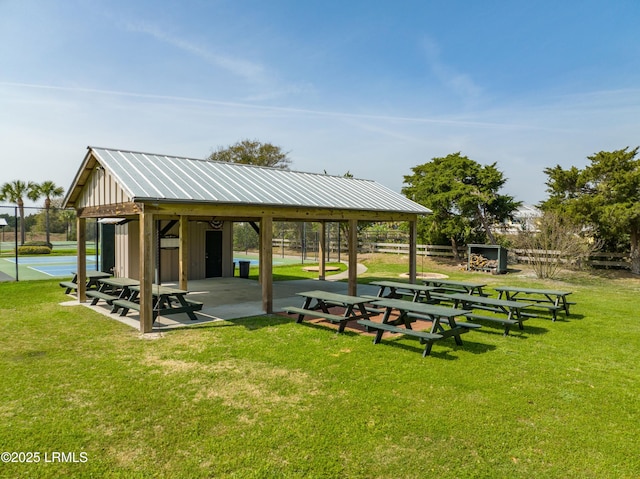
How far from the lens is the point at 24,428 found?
4074 millimetres

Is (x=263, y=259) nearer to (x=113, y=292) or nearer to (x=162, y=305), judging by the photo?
(x=162, y=305)

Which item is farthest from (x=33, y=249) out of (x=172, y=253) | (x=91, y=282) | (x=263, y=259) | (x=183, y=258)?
(x=263, y=259)

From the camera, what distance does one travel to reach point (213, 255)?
56.8 feet

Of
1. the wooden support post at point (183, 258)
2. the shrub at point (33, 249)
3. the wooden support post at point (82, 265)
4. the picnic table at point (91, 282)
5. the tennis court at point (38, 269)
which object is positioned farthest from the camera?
the shrub at point (33, 249)

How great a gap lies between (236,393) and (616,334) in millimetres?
7496

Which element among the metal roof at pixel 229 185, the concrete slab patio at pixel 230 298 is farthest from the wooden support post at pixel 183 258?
the metal roof at pixel 229 185

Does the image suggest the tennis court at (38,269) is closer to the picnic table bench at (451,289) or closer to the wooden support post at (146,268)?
the wooden support post at (146,268)

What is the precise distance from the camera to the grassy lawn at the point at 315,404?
3.53m

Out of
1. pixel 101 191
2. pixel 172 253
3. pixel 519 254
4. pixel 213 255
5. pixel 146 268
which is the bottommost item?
pixel 519 254

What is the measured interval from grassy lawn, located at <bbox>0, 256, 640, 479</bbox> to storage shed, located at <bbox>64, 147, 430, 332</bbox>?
2.26 metres

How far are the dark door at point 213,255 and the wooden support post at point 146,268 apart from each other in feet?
30.1

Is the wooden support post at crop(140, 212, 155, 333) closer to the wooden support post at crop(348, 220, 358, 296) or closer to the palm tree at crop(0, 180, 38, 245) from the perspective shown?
the wooden support post at crop(348, 220, 358, 296)

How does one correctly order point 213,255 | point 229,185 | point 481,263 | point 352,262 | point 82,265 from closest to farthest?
point 229,185 → point 82,265 → point 352,262 → point 213,255 → point 481,263

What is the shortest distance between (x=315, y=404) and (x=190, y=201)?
16.2 feet
